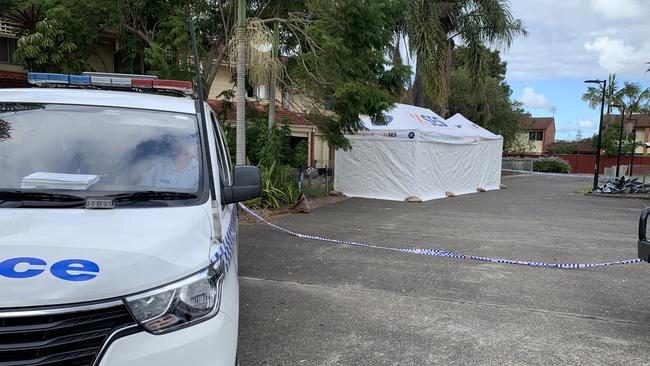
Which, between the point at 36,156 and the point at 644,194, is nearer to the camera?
the point at 36,156

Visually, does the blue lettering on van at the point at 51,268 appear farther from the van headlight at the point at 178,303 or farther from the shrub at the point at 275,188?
the shrub at the point at 275,188

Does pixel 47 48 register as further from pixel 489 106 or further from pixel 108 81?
pixel 489 106

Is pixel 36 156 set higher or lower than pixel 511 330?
higher

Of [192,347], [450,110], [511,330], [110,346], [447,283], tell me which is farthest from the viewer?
[450,110]

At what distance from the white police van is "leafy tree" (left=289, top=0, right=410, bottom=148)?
751cm

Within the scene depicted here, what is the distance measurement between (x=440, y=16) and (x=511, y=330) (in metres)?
18.3

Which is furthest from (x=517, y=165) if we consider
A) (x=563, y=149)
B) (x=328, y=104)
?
(x=328, y=104)

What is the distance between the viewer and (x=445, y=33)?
21.3 m

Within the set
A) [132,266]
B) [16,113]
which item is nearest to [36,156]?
[16,113]

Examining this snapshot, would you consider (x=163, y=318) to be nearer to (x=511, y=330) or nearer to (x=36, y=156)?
(x=36, y=156)

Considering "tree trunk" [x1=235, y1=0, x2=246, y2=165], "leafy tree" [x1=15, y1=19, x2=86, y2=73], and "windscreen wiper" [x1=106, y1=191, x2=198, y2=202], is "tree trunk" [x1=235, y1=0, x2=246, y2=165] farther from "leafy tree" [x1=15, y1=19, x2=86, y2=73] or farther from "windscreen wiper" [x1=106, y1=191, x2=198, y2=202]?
"windscreen wiper" [x1=106, y1=191, x2=198, y2=202]

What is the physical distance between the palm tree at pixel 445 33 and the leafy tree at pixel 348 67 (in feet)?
21.4

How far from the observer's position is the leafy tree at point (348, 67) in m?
10.9

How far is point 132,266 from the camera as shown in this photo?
2.25 m
